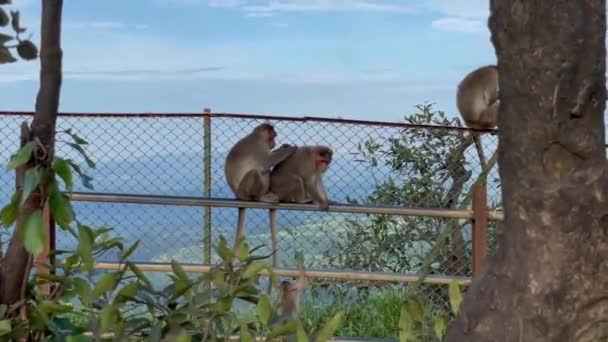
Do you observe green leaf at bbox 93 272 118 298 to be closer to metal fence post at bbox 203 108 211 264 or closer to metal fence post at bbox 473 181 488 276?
metal fence post at bbox 473 181 488 276

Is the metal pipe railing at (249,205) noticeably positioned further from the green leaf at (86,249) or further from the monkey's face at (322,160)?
the green leaf at (86,249)

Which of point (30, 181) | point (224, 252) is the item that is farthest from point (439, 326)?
point (30, 181)

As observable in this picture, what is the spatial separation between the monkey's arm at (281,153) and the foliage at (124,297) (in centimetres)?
499

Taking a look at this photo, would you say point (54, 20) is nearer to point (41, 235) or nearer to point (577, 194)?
point (41, 235)

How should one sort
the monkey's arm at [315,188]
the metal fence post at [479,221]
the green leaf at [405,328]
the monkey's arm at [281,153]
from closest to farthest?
the green leaf at [405,328], the metal fence post at [479,221], the monkey's arm at [315,188], the monkey's arm at [281,153]

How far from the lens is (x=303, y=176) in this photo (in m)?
6.74

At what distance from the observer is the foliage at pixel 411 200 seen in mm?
7547

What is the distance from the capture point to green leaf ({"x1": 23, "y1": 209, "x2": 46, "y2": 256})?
1.86 metres

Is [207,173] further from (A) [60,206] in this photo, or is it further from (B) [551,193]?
(B) [551,193]

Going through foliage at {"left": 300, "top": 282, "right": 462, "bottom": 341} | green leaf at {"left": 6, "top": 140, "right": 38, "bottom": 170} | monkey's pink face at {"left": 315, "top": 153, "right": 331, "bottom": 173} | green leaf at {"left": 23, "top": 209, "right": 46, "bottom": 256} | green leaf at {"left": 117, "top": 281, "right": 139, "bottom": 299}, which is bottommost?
foliage at {"left": 300, "top": 282, "right": 462, "bottom": 341}

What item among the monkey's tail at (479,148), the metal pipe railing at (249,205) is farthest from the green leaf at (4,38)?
the monkey's tail at (479,148)

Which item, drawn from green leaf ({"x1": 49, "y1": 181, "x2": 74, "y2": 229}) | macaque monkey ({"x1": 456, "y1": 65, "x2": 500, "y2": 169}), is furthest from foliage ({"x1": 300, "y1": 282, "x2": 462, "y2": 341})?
green leaf ({"x1": 49, "y1": 181, "x2": 74, "y2": 229})

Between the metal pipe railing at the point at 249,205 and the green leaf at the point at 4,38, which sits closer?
the green leaf at the point at 4,38

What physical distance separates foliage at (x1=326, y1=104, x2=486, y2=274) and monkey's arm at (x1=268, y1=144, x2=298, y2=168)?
0.53 m
